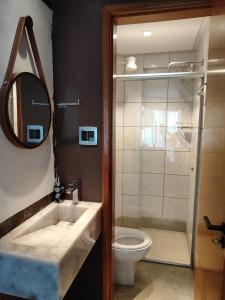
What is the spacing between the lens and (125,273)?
2078 millimetres

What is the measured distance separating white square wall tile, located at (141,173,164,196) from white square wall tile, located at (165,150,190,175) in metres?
0.16

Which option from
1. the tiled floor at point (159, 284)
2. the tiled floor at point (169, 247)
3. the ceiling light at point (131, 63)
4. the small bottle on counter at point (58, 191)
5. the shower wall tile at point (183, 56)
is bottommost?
the tiled floor at point (159, 284)

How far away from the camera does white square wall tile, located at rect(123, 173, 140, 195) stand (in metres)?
3.12

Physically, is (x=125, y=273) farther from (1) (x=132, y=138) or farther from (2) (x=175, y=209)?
(1) (x=132, y=138)

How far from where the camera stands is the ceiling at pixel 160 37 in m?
2.09

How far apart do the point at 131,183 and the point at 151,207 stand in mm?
447

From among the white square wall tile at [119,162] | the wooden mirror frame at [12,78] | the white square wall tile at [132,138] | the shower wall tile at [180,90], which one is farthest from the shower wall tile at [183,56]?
the wooden mirror frame at [12,78]

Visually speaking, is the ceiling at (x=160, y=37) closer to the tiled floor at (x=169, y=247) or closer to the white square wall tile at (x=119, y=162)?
the white square wall tile at (x=119, y=162)

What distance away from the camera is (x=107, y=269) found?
5.34 ft

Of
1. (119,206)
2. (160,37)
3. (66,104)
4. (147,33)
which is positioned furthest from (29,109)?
(119,206)

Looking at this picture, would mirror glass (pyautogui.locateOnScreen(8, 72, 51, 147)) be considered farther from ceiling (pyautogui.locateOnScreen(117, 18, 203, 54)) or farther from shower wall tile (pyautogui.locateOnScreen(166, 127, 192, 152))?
shower wall tile (pyautogui.locateOnScreen(166, 127, 192, 152))

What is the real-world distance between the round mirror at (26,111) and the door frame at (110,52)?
391 millimetres

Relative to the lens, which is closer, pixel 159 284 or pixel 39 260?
A: pixel 39 260

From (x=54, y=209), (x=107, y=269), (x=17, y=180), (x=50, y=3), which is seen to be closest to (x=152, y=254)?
(x=107, y=269)
